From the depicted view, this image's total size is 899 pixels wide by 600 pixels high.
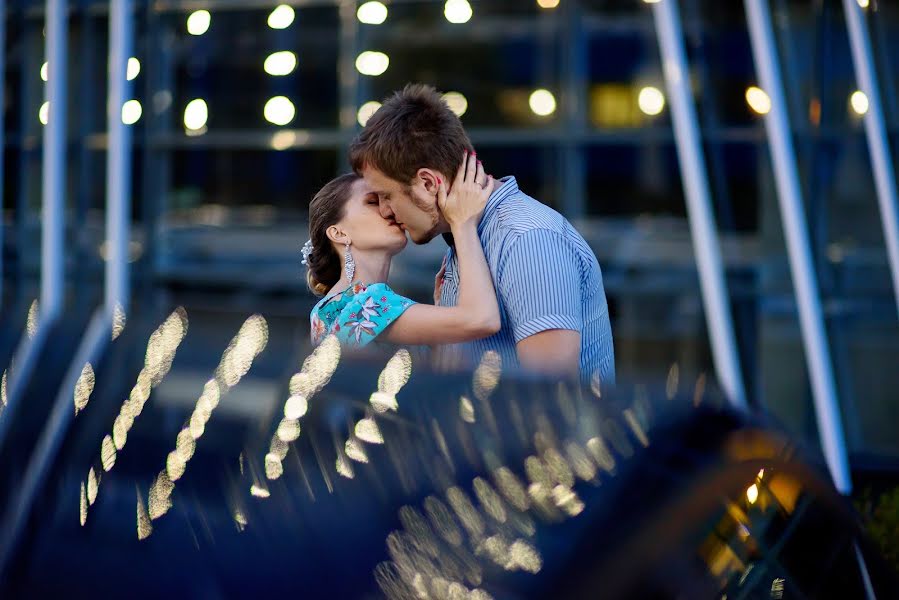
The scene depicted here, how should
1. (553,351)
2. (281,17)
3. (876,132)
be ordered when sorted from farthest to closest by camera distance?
(281,17)
(876,132)
(553,351)

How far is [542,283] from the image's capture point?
2.59 meters

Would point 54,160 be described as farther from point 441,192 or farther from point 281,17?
point 441,192

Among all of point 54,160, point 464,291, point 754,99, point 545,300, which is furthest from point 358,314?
point 754,99

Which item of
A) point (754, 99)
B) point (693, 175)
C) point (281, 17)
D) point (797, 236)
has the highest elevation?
point (281, 17)

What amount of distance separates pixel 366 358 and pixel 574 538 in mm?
586

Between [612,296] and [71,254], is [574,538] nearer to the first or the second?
[612,296]

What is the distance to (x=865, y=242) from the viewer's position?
829 centimetres

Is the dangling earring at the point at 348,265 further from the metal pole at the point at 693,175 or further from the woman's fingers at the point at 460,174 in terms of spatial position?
A: the metal pole at the point at 693,175

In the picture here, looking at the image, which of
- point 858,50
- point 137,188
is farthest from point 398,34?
point 858,50

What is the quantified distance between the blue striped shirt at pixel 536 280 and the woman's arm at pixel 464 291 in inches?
1.6

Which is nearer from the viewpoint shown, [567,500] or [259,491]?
[567,500]

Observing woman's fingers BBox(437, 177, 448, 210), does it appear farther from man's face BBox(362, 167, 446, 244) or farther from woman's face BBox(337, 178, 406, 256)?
woman's face BBox(337, 178, 406, 256)

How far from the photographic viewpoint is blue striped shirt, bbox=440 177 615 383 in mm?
2586

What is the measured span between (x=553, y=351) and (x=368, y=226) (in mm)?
694
